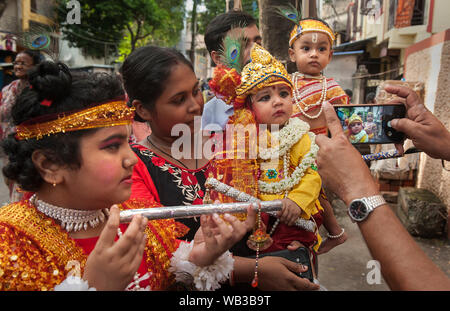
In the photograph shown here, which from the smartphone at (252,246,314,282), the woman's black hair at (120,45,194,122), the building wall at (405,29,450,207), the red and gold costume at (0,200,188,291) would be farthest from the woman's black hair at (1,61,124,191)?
the building wall at (405,29,450,207)

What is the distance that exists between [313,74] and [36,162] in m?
2.18

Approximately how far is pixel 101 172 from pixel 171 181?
1.66 feet

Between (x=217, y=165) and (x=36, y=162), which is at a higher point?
(x=36, y=162)

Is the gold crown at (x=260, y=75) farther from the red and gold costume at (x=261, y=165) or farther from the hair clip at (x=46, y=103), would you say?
the hair clip at (x=46, y=103)

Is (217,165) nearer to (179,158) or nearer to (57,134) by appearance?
(179,158)

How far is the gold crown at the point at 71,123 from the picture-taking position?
116cm

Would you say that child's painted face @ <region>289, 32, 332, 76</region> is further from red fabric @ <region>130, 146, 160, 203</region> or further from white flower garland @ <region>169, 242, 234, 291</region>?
white flower garland @ <region>169, 242, 234, 291</region>

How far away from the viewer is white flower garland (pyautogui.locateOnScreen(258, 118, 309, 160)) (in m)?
1.88

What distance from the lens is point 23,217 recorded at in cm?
116

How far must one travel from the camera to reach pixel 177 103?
5.69 feet

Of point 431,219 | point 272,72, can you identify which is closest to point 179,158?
point 272,72

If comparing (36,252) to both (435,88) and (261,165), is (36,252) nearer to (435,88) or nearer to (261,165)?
(261,165)

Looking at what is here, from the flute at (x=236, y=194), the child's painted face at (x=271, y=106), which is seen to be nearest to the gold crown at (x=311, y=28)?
the child's painted face at (x=271, y=106)
